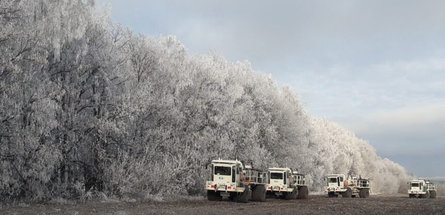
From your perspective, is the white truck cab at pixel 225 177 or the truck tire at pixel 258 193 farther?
the truck tire at pixel 258 193

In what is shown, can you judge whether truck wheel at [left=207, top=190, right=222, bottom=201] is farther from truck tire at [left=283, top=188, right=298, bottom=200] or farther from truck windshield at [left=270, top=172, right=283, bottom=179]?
truck tire at [left=283, top=188, right=298, bottom=200]

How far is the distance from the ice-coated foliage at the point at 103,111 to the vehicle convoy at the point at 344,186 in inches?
367

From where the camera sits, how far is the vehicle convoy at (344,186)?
58.0 meters

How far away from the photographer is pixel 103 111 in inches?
1369

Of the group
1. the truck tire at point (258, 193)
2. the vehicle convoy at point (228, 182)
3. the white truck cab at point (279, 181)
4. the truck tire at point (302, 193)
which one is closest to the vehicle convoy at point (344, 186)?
the truck tire at point (302, 193)

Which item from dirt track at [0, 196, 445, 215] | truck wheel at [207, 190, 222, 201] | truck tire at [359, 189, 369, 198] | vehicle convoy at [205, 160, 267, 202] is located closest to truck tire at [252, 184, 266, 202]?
vehicle convoy at [205, 160, 267, 202]

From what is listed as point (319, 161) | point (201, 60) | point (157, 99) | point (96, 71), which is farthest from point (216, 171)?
point (319, 161)

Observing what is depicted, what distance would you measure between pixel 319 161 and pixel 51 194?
178ft

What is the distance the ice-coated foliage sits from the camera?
28.5 m

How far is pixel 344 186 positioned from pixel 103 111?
34274 millimetres

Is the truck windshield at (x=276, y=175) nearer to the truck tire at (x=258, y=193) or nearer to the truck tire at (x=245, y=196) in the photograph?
the truck tire at (x=258, y=193)

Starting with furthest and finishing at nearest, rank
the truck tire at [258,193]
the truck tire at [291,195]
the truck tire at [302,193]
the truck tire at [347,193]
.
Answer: the truck tire at [347,193] → the truck tire at [302,193] → the truck tire at [291,195] → the truck tire at [258,193]

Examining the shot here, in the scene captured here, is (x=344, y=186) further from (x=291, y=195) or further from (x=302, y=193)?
(x=291, y=195)

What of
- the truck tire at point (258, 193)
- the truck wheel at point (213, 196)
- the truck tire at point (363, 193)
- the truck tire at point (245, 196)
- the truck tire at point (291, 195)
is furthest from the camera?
the truck tire at point (363, 193)
